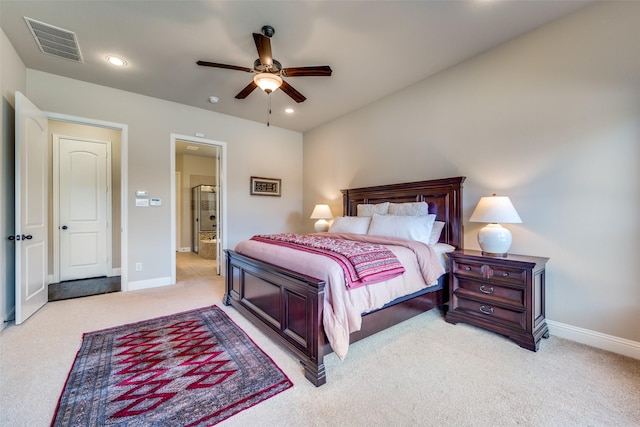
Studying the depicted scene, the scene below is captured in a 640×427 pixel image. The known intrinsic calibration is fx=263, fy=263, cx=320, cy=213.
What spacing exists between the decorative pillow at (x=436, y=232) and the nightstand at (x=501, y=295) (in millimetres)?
405

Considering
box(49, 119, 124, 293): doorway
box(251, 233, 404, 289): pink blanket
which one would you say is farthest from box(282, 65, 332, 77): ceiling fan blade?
box(49, 119, 124, 293): doorway

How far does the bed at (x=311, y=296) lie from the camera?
183cm

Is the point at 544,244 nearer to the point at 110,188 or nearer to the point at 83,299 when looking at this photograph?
the point at 83,299

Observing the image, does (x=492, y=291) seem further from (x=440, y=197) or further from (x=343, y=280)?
(x=343, y=280)

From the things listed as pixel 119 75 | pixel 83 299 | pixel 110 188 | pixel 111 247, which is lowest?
pixel 83 299

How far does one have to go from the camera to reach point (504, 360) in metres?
2.06

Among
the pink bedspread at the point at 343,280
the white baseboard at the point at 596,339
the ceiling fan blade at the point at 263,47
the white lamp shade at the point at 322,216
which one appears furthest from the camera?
the white lamp shade at the point at 322,216

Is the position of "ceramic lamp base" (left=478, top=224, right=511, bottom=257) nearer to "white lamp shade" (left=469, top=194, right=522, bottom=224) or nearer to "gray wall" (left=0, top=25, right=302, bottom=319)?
"white lamp shade" (left=469, top=194, right=522, bottom=224)

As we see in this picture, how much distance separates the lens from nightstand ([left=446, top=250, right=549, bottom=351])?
88.3 inches

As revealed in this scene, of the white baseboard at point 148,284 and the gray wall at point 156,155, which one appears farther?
the white baseboard at point 148,284

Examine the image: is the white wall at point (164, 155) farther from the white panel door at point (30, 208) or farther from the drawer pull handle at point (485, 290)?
the drawer pull handle at point (485, 290)

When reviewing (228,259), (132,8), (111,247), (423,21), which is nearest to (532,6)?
(423,21)

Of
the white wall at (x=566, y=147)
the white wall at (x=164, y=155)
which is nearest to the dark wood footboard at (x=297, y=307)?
the white wall at (x=566, y=147)

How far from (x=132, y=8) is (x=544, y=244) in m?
4.38
